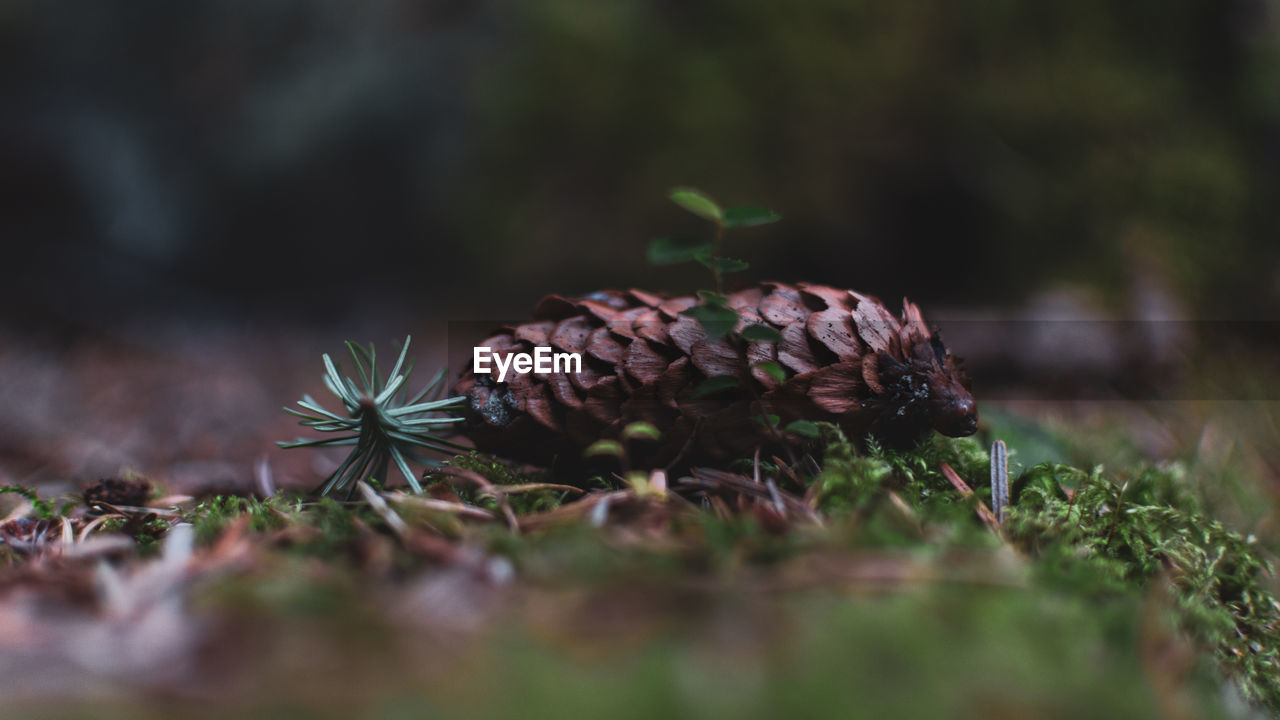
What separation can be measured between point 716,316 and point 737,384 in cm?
8

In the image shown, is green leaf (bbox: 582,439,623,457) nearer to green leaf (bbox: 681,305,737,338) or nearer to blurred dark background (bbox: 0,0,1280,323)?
green leaf (bbox: 681,305,737,338)

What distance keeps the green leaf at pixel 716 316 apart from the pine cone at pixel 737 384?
47 mm

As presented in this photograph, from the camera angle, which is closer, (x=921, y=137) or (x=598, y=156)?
(x=921, y=137)

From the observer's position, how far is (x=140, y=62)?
2994mm

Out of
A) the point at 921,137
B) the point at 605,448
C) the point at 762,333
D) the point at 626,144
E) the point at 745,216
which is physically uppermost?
the point at 626,144

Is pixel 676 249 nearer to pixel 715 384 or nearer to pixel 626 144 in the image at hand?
pixel 715 384

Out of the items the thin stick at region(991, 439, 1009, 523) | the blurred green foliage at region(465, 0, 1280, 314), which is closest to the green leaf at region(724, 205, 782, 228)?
the thin stick at region(991, 439, 1009, 523)

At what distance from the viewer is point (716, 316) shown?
78cm

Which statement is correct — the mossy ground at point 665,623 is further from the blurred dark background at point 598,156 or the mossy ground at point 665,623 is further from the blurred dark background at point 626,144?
the blurred dark background at point 626,144

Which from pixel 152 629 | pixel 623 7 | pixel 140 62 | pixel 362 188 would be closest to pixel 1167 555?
pixel 152 629

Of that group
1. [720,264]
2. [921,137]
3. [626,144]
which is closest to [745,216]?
[720,264]

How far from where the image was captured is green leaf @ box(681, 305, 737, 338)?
0.78 metres

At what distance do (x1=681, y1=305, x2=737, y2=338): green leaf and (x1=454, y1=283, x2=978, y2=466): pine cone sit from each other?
5cm

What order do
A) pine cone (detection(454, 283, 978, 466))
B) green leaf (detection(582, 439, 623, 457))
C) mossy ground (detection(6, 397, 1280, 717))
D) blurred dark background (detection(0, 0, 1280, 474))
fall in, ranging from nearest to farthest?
mossy ground (detection(6, 397, 1280, 717)) → green leaf (detection(582, 439, 623, 457)) → pine cone (detection(454, 283, 978, 466)) → blurred dark background (detection(0, 0, 1280, 474))
